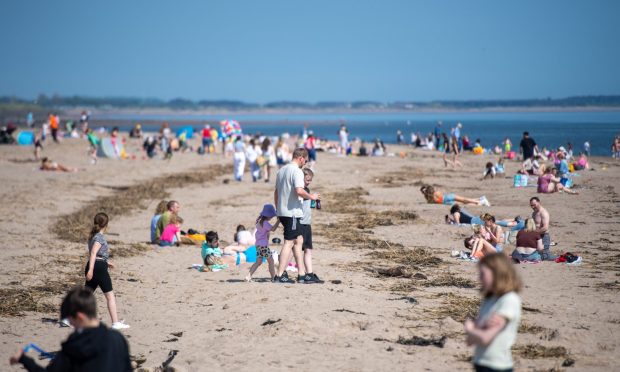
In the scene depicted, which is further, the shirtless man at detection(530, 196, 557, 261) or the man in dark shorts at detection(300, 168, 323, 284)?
the shirtless man at detection(530, 196, 557, 261)

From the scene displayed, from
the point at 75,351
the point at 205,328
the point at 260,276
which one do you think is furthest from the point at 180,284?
the point at 75,351

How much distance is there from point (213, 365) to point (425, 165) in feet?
94.4

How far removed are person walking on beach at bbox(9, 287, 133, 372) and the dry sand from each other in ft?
9.07

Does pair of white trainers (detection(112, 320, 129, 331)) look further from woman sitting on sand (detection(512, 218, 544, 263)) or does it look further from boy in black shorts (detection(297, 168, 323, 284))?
woman sitting on sand (detection(512, 218, 544, 263))

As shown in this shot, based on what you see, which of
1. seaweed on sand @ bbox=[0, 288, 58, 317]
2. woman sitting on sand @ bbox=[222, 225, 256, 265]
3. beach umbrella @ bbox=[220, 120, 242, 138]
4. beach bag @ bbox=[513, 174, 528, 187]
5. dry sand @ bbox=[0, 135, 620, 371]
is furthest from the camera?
beach umbrella @ bbox=[220, 120, 242, 138]

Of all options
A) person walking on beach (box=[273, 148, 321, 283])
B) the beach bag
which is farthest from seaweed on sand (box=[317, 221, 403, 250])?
the beach bag

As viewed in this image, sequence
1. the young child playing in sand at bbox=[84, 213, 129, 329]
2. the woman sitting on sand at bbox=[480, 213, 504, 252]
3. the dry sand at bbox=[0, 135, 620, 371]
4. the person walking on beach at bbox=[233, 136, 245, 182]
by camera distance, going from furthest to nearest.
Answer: the person walking on beach at bbox=[233, 136, 245, 182] → the woman sitting on sand at bbox=[480, 213, 504, 252] → the young child playing in sand at bbox=[84, 213, 129, 329] → the dry sand at bbox=[0, 135, 620, 371]

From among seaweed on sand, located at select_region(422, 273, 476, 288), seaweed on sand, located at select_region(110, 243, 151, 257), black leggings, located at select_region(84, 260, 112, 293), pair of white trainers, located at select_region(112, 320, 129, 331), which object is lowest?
Answer: seaweed on sand, located at select_region(110, 243, 151, 257)

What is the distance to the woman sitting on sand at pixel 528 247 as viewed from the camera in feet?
42.2

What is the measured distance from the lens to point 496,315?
4664 millimetres

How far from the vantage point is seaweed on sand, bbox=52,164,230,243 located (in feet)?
57.2

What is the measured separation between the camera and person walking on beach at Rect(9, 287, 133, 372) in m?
4.75

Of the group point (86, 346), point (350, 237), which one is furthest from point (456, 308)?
point (350, 237)

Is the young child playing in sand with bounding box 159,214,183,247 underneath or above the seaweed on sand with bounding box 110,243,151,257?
above
